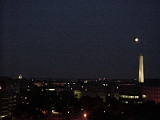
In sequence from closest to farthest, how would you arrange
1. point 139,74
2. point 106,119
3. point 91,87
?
point 106,119
point 139,74
point 91,87

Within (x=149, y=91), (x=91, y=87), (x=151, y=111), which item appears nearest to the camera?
(x=151, y=111)

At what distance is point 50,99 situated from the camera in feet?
44.5

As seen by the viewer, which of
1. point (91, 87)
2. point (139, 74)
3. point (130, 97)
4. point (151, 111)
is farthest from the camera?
point (91, 87)

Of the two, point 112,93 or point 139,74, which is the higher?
point 139,74

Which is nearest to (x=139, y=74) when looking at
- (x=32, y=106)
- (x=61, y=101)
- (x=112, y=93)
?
(x=112, y=93)

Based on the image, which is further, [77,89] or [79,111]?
[77,89]

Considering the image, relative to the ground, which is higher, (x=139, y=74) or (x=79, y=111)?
(x=139, y=74)

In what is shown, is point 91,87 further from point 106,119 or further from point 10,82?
point 106,119

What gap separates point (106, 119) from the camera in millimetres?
8367

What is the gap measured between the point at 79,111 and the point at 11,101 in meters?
5.01

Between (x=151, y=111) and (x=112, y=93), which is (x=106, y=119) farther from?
(x=112, y=93)

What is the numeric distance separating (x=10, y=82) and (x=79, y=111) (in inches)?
649

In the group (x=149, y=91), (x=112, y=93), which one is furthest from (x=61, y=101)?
(x=112, y=93)

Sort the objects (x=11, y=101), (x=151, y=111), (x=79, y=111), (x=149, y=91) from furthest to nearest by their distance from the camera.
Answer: (x=149, y=91) → (x=11, y=101) → (x=79, y=111) → (x=151, y=111)
